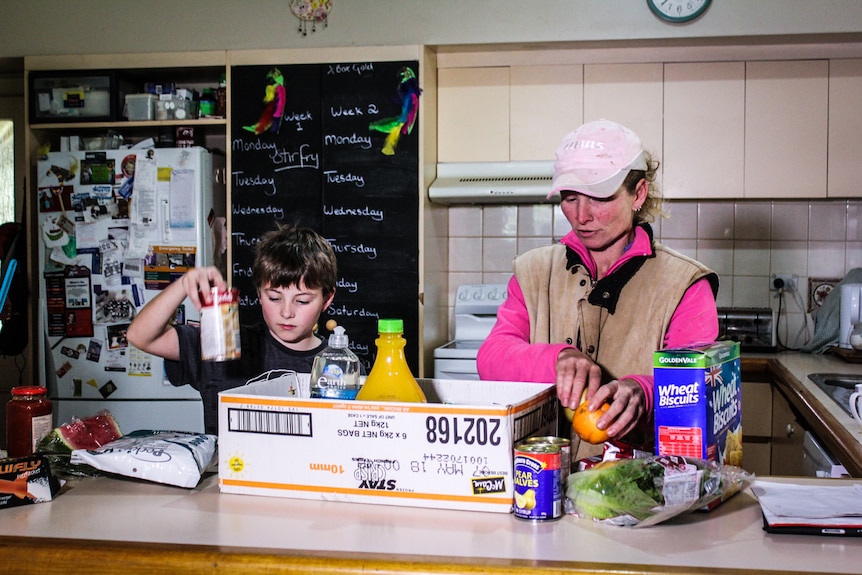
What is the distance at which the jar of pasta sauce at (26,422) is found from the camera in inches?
64.2

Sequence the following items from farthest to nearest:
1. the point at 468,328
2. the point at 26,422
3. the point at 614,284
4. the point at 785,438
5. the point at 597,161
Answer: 1. the point at 468,328
2. the point at 785,438
3. the point at 614,284
4. the point at 597,161
5. the point at 26,422

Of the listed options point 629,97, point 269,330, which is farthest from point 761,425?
point 269,330

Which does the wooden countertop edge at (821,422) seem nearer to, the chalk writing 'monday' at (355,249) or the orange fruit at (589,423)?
the orange fruit at (589,423)

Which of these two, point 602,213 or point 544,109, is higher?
point 544,109

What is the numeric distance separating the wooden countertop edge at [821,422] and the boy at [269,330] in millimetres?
1276

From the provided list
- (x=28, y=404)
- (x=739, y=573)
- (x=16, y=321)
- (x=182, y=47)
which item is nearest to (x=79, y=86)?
(x=182, y=47)

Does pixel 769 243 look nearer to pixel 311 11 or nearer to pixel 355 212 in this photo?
pixel 355 212

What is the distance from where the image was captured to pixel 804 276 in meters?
4.05

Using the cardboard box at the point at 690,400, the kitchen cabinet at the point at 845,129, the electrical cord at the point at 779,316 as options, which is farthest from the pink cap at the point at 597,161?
the electrical cord at the point at 779,316

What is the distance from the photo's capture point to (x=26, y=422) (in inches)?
64.2

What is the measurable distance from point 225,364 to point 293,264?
30 centimetres

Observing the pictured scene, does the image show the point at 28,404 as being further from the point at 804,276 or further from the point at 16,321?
the point at 804,276

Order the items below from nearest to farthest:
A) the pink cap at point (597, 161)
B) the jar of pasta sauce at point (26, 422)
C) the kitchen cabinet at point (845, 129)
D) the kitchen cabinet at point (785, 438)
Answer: the jar of pasta sauce at point (26, 422) < the pink cap at point (597, 161) < the kitchen cabinet at point (785, 438) < the kitchen cabinet at point (845, 129)

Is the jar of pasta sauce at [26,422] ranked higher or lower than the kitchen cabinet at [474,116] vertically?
lower
